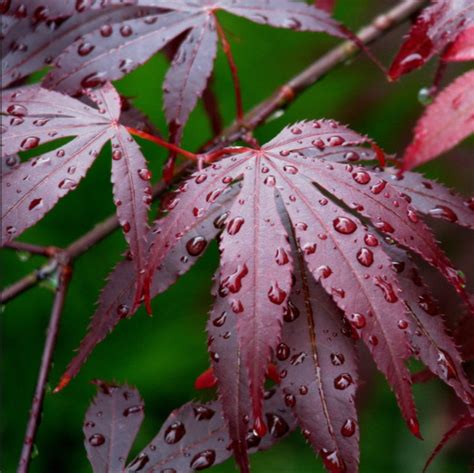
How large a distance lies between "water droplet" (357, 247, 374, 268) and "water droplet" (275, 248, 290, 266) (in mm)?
67

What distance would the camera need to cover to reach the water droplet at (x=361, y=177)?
63 cm

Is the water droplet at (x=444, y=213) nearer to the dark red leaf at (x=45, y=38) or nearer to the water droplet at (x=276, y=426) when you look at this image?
the water droplet at (x=276, y=426)

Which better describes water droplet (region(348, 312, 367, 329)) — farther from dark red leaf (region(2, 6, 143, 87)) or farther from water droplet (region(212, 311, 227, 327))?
dark red leaf (region(2, 6, 143, 87))

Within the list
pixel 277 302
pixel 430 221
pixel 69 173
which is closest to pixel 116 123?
pixel 69 173

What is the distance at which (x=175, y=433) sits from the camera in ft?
2.45

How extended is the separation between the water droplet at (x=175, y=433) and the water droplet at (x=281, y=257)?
294mm

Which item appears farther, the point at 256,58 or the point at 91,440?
the point at 256,58

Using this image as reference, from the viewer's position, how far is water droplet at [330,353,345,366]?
1.92 ft

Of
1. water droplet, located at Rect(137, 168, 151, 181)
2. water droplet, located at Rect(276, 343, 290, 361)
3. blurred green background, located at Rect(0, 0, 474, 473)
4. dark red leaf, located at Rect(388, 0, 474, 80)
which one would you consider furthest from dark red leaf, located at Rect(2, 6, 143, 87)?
blurred green background, located at Rect(0, 0, 474, 473)

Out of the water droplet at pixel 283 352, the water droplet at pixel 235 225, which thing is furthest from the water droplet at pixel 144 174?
the water droplet at pixel 283 352

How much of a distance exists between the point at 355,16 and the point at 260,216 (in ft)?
5.68

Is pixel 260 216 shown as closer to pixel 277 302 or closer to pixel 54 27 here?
pixel 277 302

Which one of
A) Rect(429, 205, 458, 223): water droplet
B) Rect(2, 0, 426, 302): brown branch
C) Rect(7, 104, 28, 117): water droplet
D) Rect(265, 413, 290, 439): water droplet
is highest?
Rect(7, 104, 28, 117): water droplet

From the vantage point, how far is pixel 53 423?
82.3 inches
